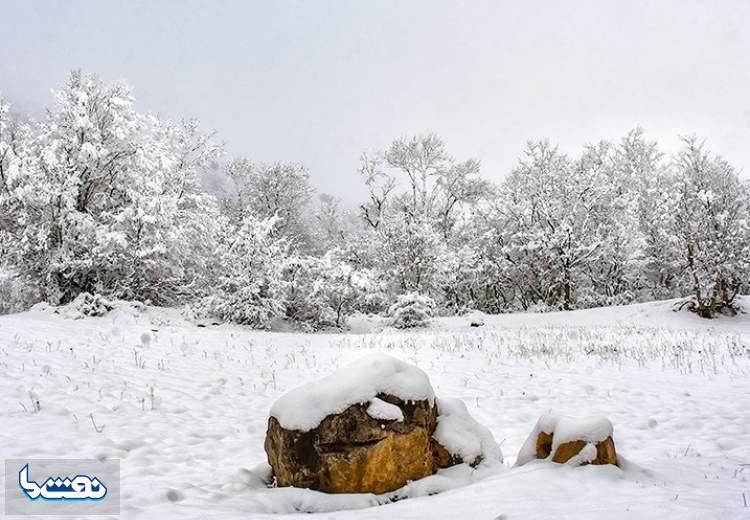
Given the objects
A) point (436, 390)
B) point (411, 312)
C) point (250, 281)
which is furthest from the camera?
point (411, 312)

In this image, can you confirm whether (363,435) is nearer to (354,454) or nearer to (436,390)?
(354,454)

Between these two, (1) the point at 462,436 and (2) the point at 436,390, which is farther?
(2) the point at 436,390

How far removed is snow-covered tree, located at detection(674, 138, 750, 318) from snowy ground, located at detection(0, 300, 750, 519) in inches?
398

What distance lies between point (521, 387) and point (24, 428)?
7.70m

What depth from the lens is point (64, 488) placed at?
387cm

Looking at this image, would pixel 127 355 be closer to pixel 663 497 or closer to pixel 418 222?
pixel 663 497

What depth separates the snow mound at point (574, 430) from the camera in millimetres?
4098

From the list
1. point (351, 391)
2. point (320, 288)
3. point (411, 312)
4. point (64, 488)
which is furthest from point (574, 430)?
point (320, 288)

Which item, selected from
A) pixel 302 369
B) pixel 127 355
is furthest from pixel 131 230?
pixel 302 369

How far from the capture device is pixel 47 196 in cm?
1852

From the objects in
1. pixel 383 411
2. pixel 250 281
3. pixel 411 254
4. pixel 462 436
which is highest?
pixel 411 254

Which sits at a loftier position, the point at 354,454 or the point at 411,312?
the point at 411,312

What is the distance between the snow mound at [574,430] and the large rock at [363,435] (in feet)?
2.55

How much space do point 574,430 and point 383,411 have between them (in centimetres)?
174
